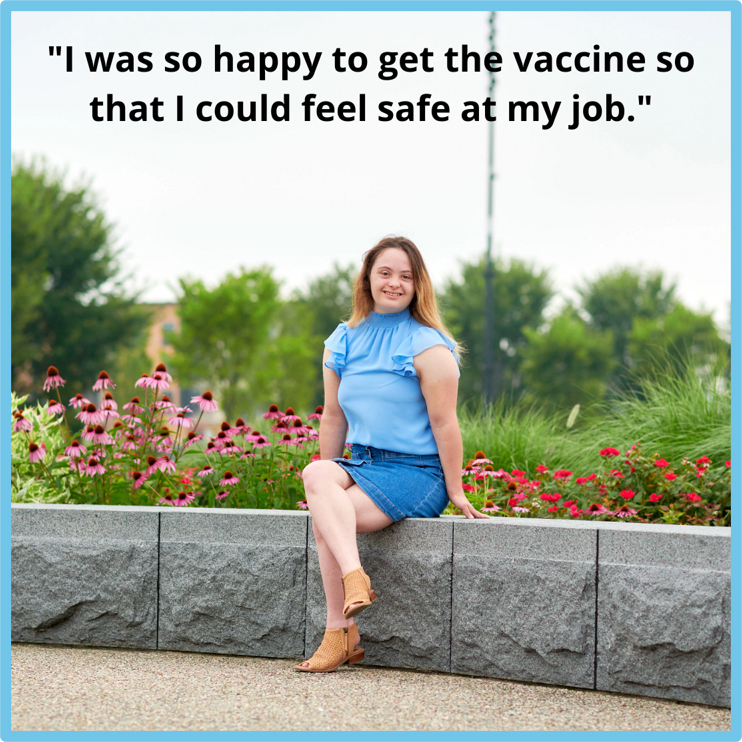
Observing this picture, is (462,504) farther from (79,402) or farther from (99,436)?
(79,402)

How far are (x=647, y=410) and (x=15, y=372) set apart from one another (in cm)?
→ 2662

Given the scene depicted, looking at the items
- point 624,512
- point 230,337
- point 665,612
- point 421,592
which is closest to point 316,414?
point 421,592

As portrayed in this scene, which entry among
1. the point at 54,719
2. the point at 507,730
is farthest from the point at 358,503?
the point at 54,719

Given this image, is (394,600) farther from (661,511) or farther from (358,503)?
(661,511)

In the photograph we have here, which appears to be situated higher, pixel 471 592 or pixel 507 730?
pixel 471 592

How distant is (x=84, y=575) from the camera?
4.27m

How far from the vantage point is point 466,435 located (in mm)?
6617

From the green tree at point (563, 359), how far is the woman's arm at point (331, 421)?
37.4 metres

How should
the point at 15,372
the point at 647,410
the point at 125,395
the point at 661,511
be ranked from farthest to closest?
1. the point at 125,395
2. the point at 15,372
3. the point at 647,410
4. the point at 661,511

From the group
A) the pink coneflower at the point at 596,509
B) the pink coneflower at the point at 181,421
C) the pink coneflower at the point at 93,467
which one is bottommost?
the pink coneflower at the point at 596,509

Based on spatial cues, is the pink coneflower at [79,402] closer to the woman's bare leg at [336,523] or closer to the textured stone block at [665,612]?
the woman's bare leg at [336,523]

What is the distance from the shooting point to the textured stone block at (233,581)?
403 cm

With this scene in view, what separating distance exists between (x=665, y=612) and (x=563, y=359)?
39.0 metres

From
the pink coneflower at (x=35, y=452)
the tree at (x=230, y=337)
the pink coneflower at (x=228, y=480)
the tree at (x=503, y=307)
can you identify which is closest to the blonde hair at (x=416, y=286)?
the pink coneflower at (x=228, y=480)
